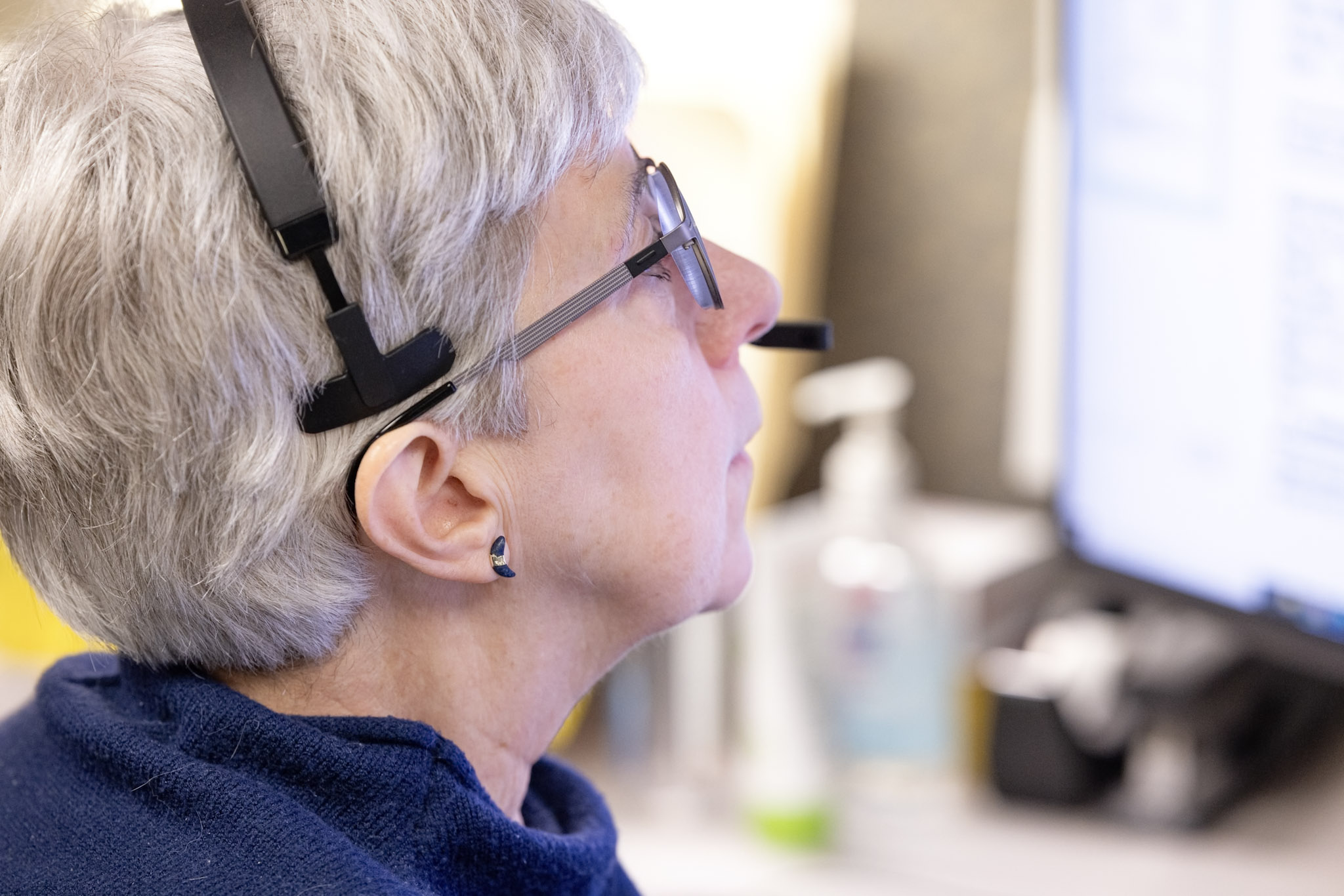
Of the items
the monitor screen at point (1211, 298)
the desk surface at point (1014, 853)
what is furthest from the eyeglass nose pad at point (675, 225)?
the desk surface at point (1014, 853)

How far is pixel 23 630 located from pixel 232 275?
920 mm

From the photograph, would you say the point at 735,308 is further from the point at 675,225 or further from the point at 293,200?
the point at 293,200

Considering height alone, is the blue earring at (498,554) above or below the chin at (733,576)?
above

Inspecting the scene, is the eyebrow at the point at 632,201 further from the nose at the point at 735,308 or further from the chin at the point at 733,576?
the chin at the point at 733,576

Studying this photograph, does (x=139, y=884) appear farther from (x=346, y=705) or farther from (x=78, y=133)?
(x=78, y=133)

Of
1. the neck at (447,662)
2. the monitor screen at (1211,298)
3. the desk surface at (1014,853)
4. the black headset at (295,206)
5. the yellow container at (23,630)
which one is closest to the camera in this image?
the black headset at (295,206)

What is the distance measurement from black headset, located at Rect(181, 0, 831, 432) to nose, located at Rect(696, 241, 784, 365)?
180 mm

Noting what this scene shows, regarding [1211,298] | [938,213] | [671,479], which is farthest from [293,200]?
[938,213]

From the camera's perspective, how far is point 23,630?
4.26 feet

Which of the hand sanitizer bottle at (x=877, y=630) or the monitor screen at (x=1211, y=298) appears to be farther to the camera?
the hand sanitizer bottle at (x=877, y=630)

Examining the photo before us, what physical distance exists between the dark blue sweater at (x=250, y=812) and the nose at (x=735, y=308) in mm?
267

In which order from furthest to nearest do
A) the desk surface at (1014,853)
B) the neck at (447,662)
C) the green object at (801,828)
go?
1. the green object at (801,828)
2. the desk surface at (1014,853)
3. the neck at (447,662)

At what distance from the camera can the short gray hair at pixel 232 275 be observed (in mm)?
559

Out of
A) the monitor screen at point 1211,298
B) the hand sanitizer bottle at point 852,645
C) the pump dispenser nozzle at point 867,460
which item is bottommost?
the hand sanitizer bottle at point 852,645
